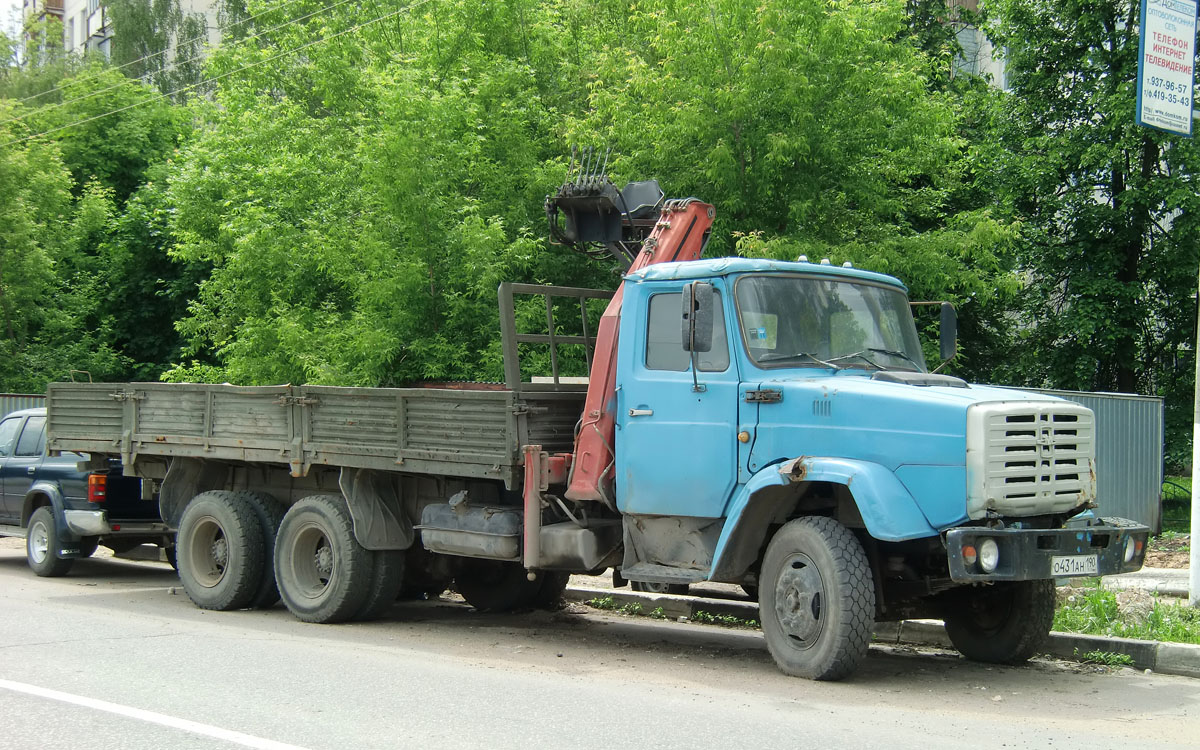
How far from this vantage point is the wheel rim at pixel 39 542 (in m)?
13.3

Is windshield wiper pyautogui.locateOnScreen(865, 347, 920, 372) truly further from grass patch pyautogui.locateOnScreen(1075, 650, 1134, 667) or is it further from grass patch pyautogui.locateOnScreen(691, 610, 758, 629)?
grass patch pyautogui.locateOnScreen(691, 610, 758, 629)

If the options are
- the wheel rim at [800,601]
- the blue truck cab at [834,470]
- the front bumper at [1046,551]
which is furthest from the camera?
the wheel rim at [800,601]

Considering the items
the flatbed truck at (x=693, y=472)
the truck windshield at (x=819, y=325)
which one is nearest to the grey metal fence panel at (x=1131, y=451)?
the flatbed truck at (x=693, y=472)

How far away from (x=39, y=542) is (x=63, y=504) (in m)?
0.70

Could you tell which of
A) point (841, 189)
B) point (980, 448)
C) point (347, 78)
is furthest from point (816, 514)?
point (347, 78)

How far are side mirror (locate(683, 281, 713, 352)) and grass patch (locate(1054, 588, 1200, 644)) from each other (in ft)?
12.4

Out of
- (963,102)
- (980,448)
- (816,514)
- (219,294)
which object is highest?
(963,102)

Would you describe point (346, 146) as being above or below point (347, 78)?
below

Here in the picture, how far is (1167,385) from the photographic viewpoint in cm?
1962

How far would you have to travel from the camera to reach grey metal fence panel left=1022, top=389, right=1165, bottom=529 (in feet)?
45.7

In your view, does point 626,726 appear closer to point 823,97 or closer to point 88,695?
point 88,695

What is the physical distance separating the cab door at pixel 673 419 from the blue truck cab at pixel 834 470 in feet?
0.04

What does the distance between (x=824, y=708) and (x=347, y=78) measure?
17072 millimetres

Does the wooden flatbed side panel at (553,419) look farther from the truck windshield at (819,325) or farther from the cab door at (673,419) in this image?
the truck windshield at (819,325)
